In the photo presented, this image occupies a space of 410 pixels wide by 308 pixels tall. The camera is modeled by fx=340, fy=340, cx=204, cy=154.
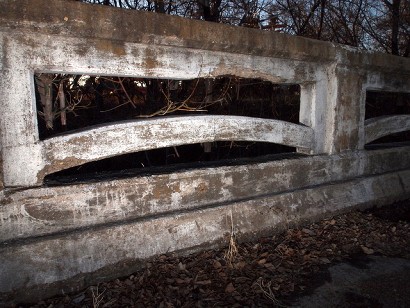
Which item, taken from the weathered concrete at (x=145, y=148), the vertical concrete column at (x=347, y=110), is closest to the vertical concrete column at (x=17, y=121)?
the weathered concrete at (x=145, y=148)

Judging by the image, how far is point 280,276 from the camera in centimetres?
255

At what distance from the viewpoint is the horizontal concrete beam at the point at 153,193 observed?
2.24 meters

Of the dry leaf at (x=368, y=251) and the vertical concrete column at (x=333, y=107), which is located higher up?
the vertical concrete column at (x=333, y=107)

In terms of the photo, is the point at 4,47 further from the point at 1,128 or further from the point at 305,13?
the point at 305,13

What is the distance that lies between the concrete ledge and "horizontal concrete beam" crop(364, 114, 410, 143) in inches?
34.1

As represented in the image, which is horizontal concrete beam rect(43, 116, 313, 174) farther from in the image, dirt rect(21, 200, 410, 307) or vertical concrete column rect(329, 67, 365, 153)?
dirt rect(21, 200, 410, 307)

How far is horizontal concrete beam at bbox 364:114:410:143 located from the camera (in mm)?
4052

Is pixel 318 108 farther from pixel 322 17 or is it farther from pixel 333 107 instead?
pixel 322 17

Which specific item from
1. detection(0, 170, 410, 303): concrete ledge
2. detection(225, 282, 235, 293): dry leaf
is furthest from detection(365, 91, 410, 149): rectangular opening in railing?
detection(225, 282, 235, 293): dry leaf

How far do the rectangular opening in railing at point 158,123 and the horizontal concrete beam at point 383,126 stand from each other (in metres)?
1.05

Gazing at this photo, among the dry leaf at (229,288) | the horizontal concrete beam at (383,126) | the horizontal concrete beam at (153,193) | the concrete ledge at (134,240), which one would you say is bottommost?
the dry leaf at (229,288)

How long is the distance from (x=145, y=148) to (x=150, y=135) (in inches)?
4.2

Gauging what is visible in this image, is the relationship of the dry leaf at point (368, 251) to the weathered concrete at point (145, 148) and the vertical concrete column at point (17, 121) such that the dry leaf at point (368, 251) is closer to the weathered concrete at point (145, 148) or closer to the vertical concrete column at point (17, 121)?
the weathered concrete at point (145, 148)

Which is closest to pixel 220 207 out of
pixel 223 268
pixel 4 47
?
pixel 223 268
